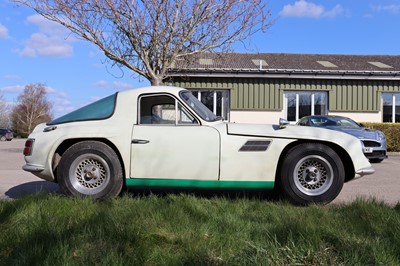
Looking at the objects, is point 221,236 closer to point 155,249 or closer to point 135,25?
point 155,249

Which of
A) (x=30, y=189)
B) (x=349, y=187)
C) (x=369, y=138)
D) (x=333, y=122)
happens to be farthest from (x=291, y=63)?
(x=30, y=189)

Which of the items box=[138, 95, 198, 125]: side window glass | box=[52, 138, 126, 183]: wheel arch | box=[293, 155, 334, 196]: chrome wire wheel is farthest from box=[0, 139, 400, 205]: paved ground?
box=[138, 95, 198, 125]: side window glass

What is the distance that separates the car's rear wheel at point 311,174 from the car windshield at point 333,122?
7712 mm

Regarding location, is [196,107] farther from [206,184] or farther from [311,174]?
[311,174]

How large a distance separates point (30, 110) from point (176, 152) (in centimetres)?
7878

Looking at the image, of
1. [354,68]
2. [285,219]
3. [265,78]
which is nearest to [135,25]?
[265,78]

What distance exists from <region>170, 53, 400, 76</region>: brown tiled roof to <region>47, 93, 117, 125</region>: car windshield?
866 cm

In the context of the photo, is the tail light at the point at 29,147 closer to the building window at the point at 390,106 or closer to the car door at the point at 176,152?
the car door at the point at 176,152

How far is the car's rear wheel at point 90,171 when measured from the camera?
4973mm

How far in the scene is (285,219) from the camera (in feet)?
12.5

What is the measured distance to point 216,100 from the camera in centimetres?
1728

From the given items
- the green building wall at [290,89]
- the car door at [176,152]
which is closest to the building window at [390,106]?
the green building wall at [290,89]

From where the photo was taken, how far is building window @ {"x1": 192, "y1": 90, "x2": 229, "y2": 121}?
17109mm

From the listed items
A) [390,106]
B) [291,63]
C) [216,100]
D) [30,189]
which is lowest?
[30,189]
